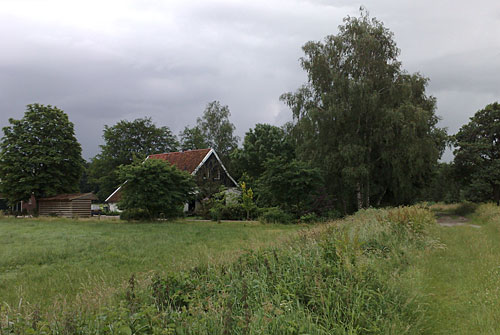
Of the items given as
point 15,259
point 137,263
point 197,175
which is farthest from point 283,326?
point 197,175

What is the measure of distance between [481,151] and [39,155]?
128ft

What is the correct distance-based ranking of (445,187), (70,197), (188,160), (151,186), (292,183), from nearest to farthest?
(292,183)
(151,186)
(70,197)
(188,160)
(445,187)

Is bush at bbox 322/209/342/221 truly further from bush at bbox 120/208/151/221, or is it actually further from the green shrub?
bush at bbox 120/208/151/221

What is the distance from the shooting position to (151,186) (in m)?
24.1

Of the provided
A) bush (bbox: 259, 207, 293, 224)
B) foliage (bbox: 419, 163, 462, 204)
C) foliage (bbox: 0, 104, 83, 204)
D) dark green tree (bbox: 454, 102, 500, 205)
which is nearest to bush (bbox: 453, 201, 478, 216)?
dark green tree (bbox: 454, 102, 500, 205)

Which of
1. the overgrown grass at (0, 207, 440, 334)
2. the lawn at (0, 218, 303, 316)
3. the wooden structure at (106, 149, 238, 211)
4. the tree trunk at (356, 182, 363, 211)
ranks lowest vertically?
the lawn at (0, 218, 303, 316)

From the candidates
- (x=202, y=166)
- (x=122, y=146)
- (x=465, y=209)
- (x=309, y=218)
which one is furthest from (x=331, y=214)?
(x=122, y=146)

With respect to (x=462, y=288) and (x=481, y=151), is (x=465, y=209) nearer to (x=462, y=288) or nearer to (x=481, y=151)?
(x=481, y=151)

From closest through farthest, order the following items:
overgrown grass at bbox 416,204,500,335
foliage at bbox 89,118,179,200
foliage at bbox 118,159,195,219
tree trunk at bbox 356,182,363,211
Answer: overgrown grass at bbox 416,204,500,335
foliage at bbox 118,159,195,219
tree trunk at bbox 356,182,363,211
foliage at bbox 89,118,179,200

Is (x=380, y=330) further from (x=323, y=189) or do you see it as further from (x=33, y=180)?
(x=33, y=180)

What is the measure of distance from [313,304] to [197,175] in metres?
29.1

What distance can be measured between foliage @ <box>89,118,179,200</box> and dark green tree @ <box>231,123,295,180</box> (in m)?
16.7

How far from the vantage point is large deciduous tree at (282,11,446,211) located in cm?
2358

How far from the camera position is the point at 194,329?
3605 mm
